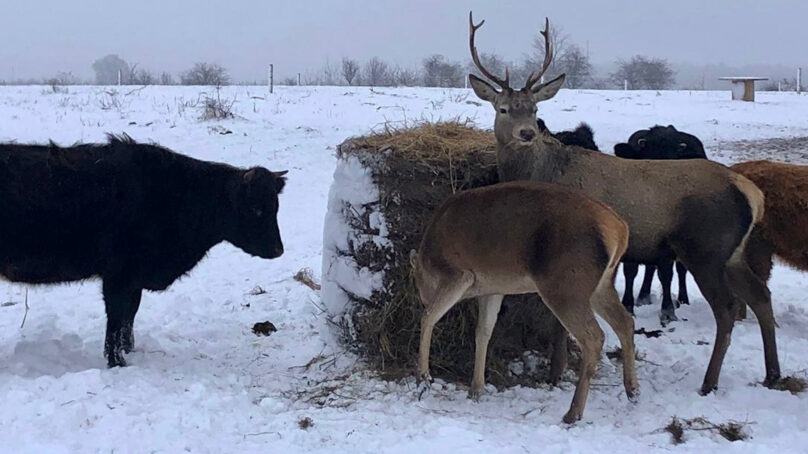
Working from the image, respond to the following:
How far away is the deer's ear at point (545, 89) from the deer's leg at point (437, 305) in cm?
202

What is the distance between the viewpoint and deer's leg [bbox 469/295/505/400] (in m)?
6.47

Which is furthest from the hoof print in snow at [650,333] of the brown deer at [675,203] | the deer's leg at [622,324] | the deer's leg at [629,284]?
the deer's leg at [622,324]

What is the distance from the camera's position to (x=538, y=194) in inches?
239

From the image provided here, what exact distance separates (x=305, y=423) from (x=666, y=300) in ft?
16.2

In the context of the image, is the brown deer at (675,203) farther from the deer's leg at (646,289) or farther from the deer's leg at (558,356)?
the deer's leg at (646,289)

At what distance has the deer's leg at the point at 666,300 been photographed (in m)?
8.81

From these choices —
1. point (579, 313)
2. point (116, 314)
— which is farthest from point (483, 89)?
point (116, 314)

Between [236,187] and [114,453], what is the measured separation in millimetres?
3195

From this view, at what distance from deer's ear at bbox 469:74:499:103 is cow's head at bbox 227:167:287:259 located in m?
1.93

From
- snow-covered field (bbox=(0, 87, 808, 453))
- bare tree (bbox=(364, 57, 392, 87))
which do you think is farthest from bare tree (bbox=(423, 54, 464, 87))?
Result: snow-covered field (bbox=(0, 87, 808, 453))

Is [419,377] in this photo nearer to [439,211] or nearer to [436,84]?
[439,211]

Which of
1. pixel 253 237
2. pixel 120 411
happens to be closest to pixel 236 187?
pixel 253 237

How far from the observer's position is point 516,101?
723 centimetres

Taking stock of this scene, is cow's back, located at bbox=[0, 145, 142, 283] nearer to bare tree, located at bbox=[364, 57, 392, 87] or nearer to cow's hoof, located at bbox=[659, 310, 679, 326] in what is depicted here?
cow's hoof, located at bbox=[659, 310, 679, 326]
